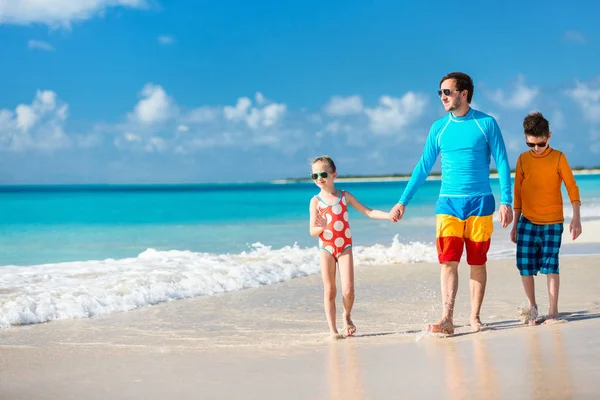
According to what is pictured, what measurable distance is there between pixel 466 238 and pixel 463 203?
28 cm

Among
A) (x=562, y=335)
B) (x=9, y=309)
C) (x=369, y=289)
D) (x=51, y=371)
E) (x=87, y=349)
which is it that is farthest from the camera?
(x=369, y=289)

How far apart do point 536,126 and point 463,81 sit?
0.70m

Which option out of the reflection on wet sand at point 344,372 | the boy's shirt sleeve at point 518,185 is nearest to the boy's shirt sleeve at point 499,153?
the boy's shirt sleeve at point 518,185

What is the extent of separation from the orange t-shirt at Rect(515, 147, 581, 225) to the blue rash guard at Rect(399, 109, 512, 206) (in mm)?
387

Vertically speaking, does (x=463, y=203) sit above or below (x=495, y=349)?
above

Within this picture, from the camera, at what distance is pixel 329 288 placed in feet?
17.7

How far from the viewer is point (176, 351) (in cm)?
511

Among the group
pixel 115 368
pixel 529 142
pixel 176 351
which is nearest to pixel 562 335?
pixel 529 142

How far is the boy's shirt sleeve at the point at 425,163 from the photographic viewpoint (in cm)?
538

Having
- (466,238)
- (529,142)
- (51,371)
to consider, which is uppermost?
(529,142)

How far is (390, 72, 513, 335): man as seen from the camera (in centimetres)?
518

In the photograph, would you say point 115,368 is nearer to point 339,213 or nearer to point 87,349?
point 87,349

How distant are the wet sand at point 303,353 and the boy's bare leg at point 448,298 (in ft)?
0.38

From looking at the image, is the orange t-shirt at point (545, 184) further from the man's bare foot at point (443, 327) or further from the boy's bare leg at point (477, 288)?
the man's bare foot at point (443, 327)
